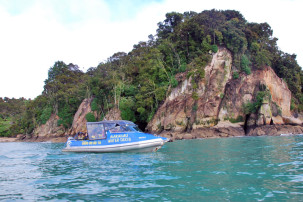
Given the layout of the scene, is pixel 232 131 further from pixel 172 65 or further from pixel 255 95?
pixel 172 65

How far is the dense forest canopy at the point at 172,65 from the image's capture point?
4631 centimetres

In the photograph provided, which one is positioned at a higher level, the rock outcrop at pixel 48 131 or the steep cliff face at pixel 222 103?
the steep cliff face at pixel 222 103

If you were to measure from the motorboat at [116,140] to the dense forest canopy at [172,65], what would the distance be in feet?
82.7

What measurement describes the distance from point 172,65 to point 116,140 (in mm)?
32844

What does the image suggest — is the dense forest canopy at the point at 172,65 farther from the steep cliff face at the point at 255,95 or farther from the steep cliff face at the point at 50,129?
the steep cliff face at the point at 255,95

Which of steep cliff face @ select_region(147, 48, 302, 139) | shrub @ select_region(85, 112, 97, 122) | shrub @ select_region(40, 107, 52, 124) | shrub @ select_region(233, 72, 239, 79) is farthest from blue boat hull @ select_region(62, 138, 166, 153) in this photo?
shrub @ select_region(40, 107, 52, 124)

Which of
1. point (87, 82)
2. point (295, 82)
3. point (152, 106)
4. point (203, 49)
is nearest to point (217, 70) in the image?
point (203, 49)

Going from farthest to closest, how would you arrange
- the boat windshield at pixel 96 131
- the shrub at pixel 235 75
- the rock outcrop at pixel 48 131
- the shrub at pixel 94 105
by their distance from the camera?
the rock outcrop at pixel 48 131 → the shrub at pixel 94 105 → the shrub at pixel 235 75 → the boat windshield at pixel 96 131

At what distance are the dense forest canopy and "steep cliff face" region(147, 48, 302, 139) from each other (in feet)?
4.91

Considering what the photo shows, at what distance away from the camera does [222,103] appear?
4488 centimetres

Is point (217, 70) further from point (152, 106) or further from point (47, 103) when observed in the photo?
point (47, 103)

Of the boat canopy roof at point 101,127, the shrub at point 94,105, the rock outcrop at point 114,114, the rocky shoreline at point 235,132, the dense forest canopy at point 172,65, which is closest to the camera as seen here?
the boat canopy roof at point 101,127

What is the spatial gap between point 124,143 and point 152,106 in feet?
93.0

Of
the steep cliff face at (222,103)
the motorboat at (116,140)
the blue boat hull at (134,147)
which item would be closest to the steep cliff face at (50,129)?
the steep cliff face at (222,103)
